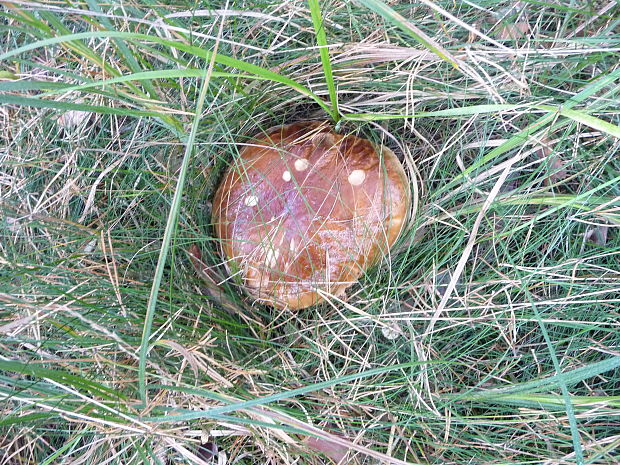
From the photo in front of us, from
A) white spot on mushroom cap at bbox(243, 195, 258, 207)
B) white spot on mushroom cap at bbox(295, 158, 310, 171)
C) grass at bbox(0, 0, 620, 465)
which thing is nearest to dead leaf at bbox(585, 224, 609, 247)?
grass at bbox(0, 0, 620, 465)

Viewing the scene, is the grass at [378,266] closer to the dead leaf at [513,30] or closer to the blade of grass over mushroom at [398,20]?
the dead leaf at [513,30]

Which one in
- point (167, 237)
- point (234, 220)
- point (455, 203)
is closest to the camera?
point (167, 237)

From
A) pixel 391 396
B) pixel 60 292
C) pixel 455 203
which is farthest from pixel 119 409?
pixel 455 203

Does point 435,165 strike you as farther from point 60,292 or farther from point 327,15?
point 60,292

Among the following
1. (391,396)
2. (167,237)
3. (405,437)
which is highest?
(167,237)

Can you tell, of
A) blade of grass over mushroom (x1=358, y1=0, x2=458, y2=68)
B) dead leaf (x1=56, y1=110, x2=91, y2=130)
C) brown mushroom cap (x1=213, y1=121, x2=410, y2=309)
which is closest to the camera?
blade of grass over mushroom (x1=358, y1=0, x2=458, y2=68)

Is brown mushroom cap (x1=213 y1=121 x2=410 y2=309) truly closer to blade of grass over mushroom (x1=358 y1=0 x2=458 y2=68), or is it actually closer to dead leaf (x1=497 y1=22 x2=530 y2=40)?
blade of grass over mushroom (x1=358 y1=0 x2=458 y2=68)
